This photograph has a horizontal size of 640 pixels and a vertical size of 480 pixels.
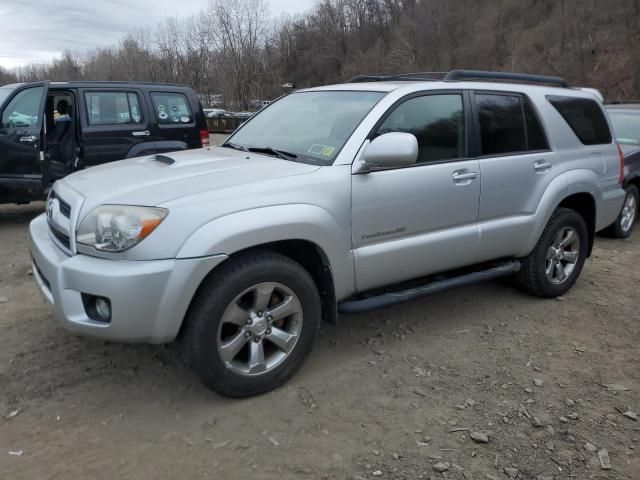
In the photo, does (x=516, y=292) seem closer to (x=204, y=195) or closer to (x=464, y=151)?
(x=464, y=151)

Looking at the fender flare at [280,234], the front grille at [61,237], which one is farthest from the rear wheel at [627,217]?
the front grille at [61,237]

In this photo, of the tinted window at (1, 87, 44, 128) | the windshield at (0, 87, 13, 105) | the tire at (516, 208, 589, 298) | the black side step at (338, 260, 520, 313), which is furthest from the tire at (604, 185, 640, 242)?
the windshield at (0, 87, 13, 105)

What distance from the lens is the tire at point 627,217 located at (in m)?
6.91

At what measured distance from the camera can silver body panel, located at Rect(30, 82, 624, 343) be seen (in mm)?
2652

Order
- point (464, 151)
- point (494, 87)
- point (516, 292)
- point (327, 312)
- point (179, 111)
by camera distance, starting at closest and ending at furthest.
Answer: point (327, 312) → point (464, 151) → point (494, 87) → point (516, 292) → point (179, 111)

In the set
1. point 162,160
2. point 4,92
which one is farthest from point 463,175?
point 4,92

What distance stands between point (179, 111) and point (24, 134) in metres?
2.21

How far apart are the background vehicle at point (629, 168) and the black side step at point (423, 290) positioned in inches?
133

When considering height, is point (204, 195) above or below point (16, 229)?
above

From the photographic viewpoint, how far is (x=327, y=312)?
3318 mm

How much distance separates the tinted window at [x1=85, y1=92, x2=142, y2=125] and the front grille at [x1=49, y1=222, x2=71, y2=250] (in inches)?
180

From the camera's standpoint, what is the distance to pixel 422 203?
3.51 m

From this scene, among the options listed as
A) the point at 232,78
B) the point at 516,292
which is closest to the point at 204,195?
the point at 516,292

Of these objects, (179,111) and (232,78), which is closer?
(179,111)
